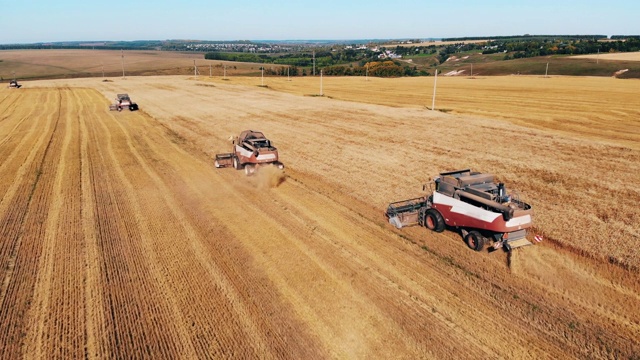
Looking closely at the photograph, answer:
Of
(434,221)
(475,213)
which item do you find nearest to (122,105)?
(434,221)

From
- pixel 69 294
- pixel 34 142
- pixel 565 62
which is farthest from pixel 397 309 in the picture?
pixel 565 62

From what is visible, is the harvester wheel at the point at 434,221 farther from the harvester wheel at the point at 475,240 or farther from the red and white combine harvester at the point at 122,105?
the red and white combine harvester at the point at 122,105

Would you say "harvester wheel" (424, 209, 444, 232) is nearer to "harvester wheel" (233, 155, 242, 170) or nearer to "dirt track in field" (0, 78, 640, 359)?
"dirt track in field" (0, 78, 640, 359)

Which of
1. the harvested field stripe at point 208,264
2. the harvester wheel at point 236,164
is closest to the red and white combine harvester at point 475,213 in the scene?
the harvested field stripe at point 208,264

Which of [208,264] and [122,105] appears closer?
[208,264]

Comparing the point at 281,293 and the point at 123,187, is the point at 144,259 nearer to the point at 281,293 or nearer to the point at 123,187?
the point at 281,293

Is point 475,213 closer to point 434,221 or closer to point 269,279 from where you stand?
point 434,221
